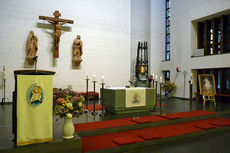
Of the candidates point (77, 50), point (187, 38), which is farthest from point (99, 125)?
point (187, 38)

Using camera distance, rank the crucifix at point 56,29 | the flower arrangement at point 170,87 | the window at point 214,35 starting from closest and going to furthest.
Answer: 1. the crucifix at point 56,29
2. the window at point 214,35
3. the flower arrangement at point 170,87

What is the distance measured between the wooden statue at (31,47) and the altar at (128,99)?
413cm

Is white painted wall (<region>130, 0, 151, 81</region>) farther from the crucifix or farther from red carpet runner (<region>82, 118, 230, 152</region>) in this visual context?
Answer: red carpet runner (<region>82, 118, 230, 152</region>)

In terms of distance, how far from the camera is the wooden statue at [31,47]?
8109 millimetres

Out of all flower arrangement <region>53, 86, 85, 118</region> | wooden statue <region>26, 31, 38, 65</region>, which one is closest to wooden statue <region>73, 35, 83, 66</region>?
wooden statue <region>26, 31, 38, 65</region>

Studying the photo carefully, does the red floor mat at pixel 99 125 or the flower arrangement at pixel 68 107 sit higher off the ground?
the flower arrangement at pixel 68 107

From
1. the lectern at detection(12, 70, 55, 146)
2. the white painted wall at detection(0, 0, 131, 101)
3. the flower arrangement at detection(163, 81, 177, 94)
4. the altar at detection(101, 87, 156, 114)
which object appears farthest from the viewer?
the flower arrangement at detection(163, 81, 177, 94)

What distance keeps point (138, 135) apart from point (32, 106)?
2.40 metres

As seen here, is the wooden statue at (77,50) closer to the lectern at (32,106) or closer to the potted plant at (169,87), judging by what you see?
the potted plant at (169,87)

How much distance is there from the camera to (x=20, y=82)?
8.99ft

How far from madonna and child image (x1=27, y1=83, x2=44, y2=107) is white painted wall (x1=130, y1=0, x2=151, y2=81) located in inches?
344

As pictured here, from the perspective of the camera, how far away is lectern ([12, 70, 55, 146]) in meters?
2.72

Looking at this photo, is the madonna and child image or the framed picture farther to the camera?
the framed picture

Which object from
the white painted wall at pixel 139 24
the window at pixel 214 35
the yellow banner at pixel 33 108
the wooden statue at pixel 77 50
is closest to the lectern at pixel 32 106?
the yellow banner at pixel 33 108
